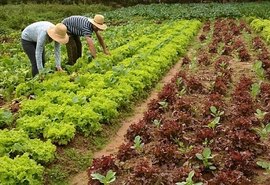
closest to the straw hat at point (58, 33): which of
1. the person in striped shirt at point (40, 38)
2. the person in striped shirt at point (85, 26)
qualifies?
the person in striped shirt at point (40, 38)

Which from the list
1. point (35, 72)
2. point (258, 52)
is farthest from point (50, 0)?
point (35, 72)

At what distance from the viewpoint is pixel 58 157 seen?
6.47 metres

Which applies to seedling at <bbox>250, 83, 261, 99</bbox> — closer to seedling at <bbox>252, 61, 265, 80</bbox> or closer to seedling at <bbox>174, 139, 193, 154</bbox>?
seedling at <bbox>252, 61, 265, 80</bbox>

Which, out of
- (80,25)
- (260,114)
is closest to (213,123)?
(260,114)

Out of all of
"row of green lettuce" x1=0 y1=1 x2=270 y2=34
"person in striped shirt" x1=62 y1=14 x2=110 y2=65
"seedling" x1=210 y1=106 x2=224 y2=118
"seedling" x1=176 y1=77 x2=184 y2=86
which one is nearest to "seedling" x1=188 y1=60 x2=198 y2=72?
"seedling" x1=176 y1=77 x2=184 y2=86

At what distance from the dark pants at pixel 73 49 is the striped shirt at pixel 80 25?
52 centimetres

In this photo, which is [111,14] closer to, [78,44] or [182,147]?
[78,44]

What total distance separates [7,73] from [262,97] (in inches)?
240

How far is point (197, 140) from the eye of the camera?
6668 millimetres

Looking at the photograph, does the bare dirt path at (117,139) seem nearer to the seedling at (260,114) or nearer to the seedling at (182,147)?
the seedling at (182,147)

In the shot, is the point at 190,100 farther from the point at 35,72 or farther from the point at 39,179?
the point at 39,179

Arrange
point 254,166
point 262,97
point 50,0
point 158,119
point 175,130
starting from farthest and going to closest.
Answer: point 50,0
point 262,97
point 158,119
point 175,130
point 254,166

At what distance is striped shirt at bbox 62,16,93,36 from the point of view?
10.6 meters

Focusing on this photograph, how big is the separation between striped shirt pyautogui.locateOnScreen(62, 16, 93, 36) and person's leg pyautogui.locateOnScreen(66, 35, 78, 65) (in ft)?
1.79
